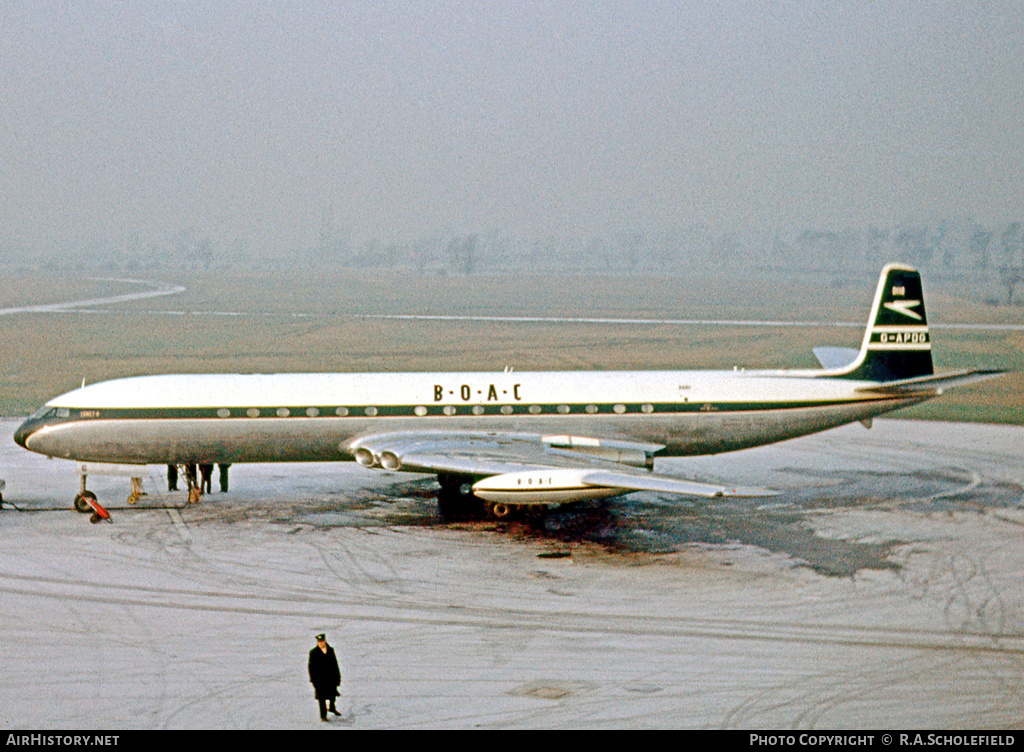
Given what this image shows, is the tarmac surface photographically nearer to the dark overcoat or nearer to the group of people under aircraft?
the group of people under aircraft

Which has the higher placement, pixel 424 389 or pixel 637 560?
pixel 424 389

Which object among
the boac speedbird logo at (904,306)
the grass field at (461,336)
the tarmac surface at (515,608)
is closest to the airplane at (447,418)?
the tarmac surface at (515,608)

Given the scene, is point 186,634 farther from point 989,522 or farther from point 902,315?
point 902,315

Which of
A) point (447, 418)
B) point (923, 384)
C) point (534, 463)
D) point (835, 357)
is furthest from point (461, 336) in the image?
point (534, 463)

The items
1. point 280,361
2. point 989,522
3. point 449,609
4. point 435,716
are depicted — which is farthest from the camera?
point 280,361

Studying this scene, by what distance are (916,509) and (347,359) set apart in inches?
1673

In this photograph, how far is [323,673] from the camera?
14.8 m

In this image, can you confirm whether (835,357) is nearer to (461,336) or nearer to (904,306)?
(904,306)

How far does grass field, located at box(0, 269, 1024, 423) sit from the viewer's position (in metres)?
59.5

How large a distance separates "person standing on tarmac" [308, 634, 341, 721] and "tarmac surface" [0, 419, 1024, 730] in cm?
45

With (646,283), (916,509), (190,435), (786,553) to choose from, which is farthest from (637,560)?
(646,283)

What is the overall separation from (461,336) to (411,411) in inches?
2048

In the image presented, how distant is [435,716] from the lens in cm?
1521

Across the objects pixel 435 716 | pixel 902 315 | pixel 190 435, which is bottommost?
pixel 435 716
